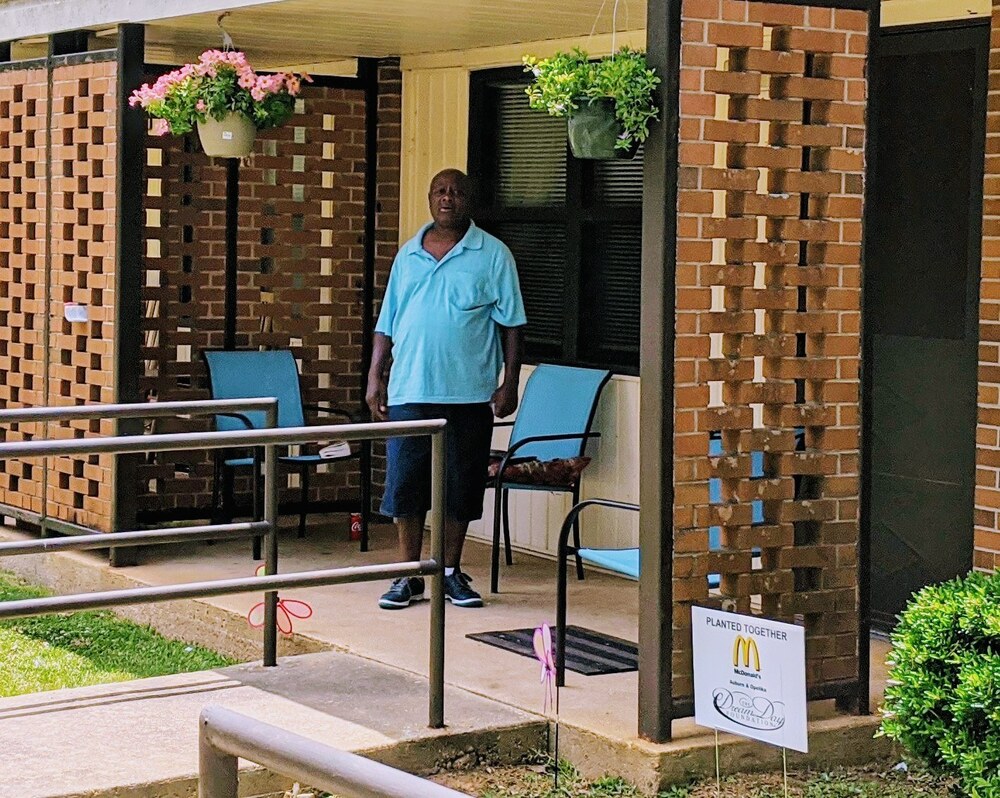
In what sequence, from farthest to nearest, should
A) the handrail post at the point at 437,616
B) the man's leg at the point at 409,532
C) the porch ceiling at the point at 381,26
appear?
1. the porch ceiling at the point at 381,26
2. the man's leg at the point at 409,532
3. the handrail post at the point at 437,616

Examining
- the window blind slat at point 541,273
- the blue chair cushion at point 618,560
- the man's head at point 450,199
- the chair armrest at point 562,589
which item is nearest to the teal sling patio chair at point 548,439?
the window blind slat at point 541,273

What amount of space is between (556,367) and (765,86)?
1.65m

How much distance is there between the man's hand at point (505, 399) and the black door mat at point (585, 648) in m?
0.85

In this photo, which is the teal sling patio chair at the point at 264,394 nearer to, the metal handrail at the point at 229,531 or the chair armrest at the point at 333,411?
the chair armrest at the point at 333,411

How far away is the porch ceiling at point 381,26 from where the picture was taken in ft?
24.0

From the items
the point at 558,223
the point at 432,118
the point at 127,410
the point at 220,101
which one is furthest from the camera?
the point at 432,118

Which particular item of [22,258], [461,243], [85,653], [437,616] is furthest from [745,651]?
[22,258]

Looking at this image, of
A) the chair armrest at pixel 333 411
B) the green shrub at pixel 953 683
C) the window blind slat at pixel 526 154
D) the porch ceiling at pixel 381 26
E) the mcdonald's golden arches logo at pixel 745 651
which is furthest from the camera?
the chair armrest at pixel 333 411

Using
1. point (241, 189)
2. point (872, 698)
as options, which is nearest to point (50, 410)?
point (872, 698)

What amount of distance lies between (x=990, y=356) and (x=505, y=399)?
72.7 inches

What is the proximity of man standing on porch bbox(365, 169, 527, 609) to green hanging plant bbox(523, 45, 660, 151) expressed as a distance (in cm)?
167

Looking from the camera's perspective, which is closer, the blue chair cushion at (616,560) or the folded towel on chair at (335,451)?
the blue chair cushion at (616,560)

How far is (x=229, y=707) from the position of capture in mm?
5449

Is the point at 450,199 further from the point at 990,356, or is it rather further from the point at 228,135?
the point at 990,356
